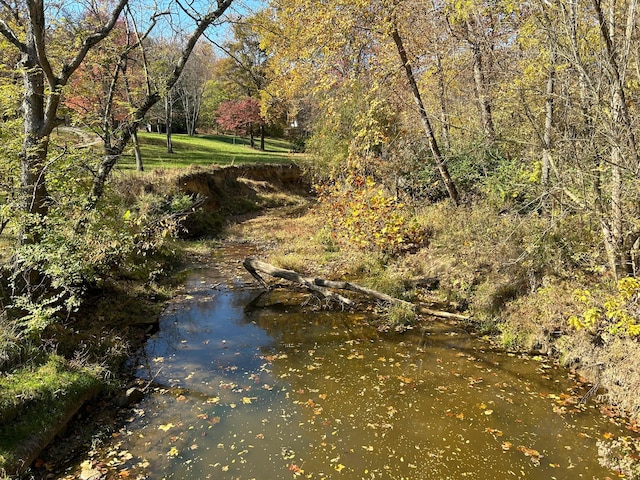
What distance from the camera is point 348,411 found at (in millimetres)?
6137

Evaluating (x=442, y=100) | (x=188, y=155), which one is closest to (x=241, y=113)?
(x=188, y=155)

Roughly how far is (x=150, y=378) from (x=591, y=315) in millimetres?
6763

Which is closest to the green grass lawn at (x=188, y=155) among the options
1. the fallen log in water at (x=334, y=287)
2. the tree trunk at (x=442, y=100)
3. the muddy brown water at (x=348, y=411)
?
the fallen log in water at (x=334, y=287)

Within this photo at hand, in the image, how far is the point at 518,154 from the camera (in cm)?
1223

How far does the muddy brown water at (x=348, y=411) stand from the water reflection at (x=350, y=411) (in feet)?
0.06

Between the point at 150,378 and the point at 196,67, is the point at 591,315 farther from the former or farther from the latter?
the point at 196,67

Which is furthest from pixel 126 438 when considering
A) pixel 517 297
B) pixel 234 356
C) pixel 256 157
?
pixel 256 157

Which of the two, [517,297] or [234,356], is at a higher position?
[517,297]

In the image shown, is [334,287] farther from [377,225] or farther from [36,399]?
[36,399]

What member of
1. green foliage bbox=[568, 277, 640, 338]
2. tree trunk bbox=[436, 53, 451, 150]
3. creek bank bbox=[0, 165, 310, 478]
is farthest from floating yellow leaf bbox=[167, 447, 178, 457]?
tree trunk bbox=[436, 53, 451, 150]

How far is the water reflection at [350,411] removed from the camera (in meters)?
5.06

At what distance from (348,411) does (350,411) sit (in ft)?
0.09

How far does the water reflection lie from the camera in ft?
16.6

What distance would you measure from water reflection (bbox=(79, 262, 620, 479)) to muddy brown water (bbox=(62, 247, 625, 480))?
0.8 inches
